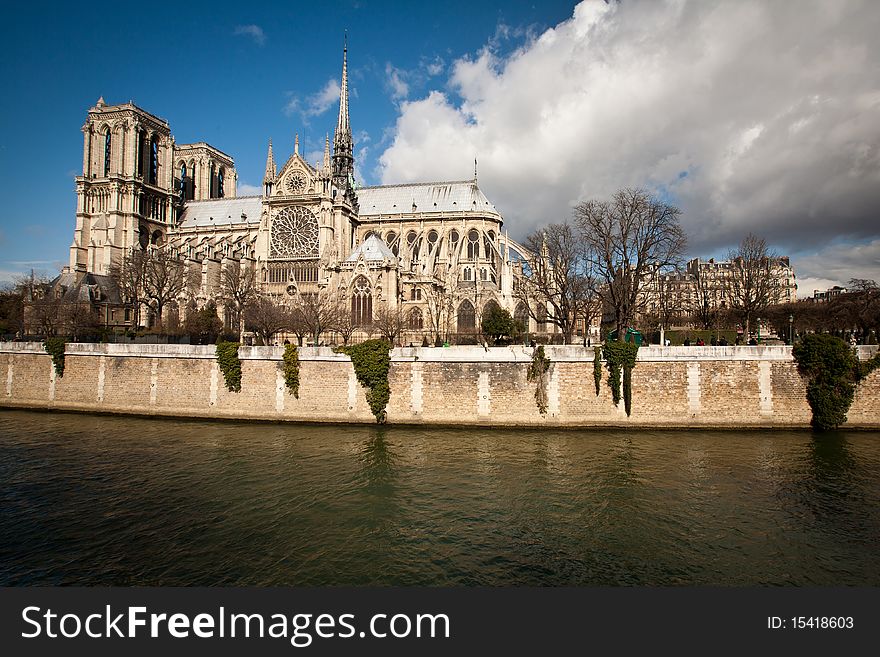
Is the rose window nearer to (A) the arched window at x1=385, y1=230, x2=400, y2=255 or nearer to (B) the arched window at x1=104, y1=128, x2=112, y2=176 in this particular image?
(A) the arched window at x1=385, y1=230, x2=400, y2=255

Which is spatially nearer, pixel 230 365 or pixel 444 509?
pixel 444 509

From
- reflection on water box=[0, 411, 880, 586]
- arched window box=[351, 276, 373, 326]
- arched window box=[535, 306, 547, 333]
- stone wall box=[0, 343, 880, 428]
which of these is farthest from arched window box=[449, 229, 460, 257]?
reflection on water box=[0, 411, 880, 586]

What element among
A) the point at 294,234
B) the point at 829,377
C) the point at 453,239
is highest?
the point at 453,239

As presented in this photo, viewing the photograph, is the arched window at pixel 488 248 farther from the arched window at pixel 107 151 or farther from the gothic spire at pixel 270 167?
the arched window at pixel 107 151

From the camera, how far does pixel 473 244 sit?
57.5 meters

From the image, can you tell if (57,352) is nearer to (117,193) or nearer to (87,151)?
(117,193)

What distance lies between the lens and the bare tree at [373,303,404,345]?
3547 cm

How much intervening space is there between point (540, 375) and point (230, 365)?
16.6 meters

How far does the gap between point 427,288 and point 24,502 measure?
32.9 metres

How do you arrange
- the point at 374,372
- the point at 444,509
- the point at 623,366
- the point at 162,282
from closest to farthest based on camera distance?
the point at 444,509 → the point at 623,366 → the point at 374,372 → the point at 162,282

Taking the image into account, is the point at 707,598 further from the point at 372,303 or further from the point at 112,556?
the point at 372,303

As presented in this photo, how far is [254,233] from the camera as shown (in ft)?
194

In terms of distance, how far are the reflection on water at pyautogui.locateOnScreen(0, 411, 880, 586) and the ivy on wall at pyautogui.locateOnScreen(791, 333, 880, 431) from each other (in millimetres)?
1306

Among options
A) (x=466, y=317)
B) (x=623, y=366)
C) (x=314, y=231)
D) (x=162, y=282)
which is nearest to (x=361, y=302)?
(x=466, y=317)
